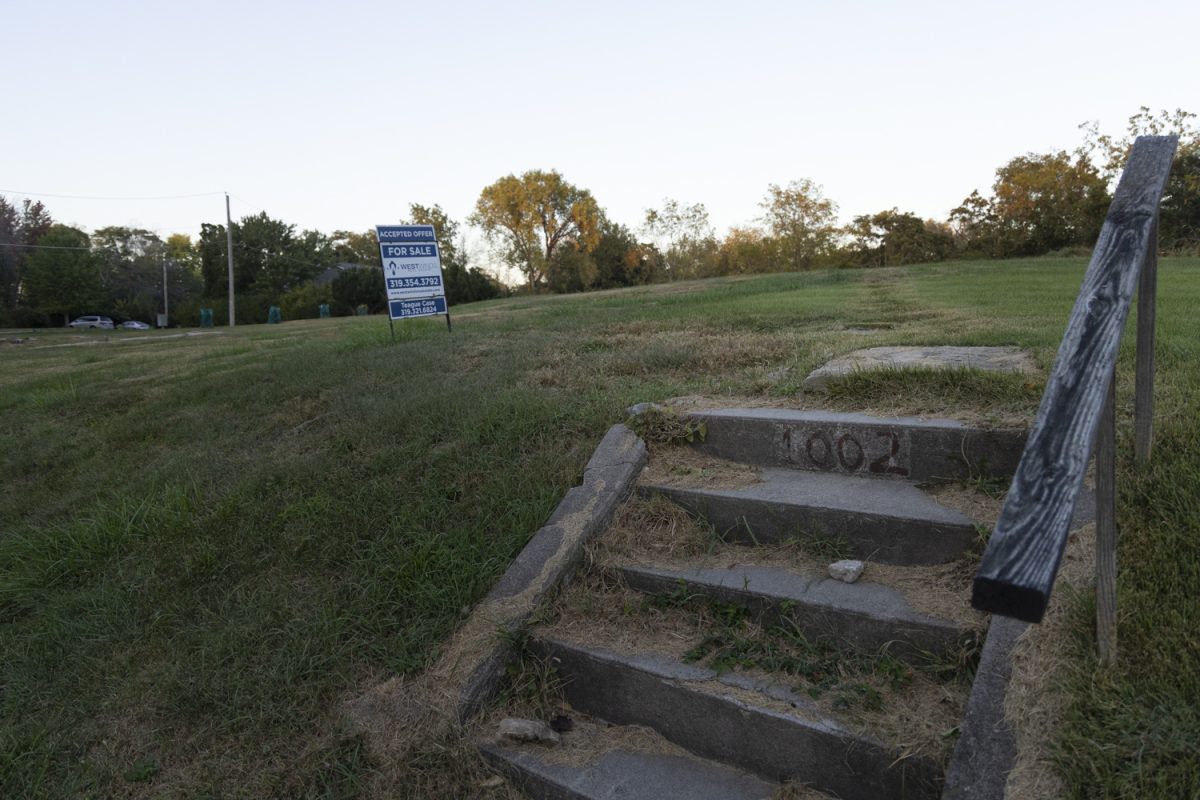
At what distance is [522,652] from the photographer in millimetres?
2615

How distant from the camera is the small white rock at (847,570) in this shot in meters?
2.50

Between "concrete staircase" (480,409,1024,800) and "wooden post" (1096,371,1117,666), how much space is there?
1.26 feet

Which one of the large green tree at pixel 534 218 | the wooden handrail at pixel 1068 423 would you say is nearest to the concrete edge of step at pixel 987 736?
the wooden handrail at pixel 1068 423

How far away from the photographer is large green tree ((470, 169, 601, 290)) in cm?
4656

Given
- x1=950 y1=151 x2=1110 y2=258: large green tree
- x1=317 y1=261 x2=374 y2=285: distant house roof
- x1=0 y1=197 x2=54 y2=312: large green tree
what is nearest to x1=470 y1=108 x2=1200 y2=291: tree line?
x1=950 y1=151 x2=1110 y2=258: large green tree

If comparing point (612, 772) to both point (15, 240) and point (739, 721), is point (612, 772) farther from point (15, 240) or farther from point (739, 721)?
point (15, 240)

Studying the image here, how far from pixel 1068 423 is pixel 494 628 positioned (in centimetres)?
194

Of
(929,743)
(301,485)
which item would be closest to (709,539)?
(929,743)

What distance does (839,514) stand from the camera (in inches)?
106

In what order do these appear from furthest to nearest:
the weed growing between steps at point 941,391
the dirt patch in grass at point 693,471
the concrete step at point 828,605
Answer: the dirt patch in grass at point 693,471
the weed growing between steps at point 941,391
the concrete step at point 828,605

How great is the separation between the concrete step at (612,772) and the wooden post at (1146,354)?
62.3 inches

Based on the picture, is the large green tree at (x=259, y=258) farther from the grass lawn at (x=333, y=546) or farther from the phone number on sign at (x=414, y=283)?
the grass lawn at (x=333, y=546)

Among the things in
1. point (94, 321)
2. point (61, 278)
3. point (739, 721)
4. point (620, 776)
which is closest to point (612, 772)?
point (620, 776)

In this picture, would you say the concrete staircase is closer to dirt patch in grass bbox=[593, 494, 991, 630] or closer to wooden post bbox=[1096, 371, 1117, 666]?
dirt patch in grass bbox=[593, 494, 991, 630]
